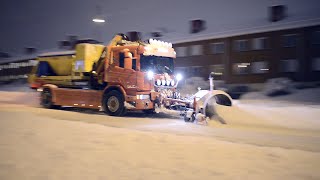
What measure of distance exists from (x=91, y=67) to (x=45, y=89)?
364 centimetres

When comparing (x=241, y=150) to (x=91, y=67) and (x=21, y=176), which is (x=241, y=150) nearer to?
(x=21, y=176)

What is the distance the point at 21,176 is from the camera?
18.5ft

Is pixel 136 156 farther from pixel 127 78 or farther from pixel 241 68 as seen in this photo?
pixel 241 68

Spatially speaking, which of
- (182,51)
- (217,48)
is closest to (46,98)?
(217,48)

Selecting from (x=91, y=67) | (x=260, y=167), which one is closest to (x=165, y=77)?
(x=91, y=67)

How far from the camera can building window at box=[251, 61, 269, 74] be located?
3740 cm

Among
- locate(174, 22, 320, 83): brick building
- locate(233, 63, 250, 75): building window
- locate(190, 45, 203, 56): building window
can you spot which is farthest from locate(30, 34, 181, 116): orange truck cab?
locate(190, 45, 203, 56): building window

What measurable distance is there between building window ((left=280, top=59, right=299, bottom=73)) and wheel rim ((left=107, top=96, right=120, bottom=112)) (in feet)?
78.0

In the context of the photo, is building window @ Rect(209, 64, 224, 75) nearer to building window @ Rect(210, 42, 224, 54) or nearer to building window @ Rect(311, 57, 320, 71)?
building window @ Rect(210, 42, 224, 54)

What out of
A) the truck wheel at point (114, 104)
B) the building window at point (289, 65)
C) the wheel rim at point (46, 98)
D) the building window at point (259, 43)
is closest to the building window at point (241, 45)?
the building window at point (259, 43)

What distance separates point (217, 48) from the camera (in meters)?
41.4

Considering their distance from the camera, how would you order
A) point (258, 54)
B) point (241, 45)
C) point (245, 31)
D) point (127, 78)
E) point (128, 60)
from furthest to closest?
point (241, 45) → point (245, 31) → point (258, 54) → point (127, 78) → point (128, 60)

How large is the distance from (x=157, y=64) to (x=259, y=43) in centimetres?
2408

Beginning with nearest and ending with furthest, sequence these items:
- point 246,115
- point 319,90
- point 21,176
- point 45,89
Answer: point 21,176
point 246,115
point 45,89
point 319,90
